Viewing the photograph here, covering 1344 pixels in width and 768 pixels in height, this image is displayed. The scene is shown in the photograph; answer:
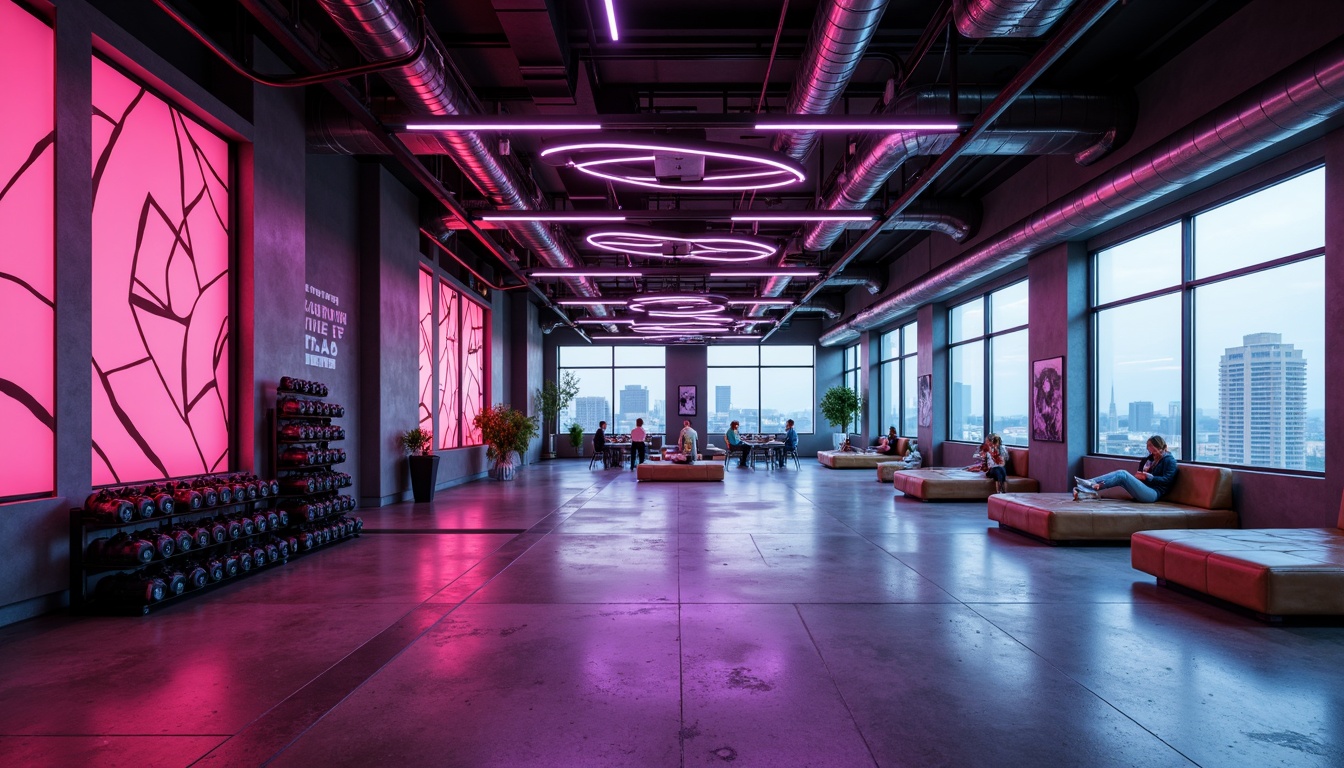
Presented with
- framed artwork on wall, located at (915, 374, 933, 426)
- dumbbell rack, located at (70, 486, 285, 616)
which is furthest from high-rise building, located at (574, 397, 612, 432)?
dumbbell rack, located at (70, 486, 285, 616)

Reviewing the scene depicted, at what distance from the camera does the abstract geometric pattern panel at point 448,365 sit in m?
13.2

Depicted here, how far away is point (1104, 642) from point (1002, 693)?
4.04ft

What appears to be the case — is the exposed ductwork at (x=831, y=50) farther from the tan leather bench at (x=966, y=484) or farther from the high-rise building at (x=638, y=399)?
the high-rise building at (x=638, y=399)

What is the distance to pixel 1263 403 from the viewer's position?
690 cm

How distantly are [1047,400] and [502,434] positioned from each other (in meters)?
10.5

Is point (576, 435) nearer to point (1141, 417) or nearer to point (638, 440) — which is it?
point (638, 440)

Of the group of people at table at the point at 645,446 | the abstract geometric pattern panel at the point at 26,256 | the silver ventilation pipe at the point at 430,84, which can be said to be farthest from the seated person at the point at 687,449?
the abstract geometric pattern panel at the point at 26,256

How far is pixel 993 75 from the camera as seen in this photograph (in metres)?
7.46

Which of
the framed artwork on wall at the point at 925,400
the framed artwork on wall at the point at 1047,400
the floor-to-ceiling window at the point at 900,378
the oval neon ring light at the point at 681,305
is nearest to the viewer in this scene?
the framed artwork on wall at the point at 1047,400

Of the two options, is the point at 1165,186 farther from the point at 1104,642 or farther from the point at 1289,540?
the point at 1104,642

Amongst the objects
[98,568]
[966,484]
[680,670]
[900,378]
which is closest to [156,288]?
[98,568]

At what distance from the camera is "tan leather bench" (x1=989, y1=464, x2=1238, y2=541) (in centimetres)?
691

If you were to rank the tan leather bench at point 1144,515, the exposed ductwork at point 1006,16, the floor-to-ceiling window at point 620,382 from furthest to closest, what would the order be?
the floor-to-ceiling window at point 620,382, the tan leather bench at point 1144,515, the exposed ductwork at point 1006,16

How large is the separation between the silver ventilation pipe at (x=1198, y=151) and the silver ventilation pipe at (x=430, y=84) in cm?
669
